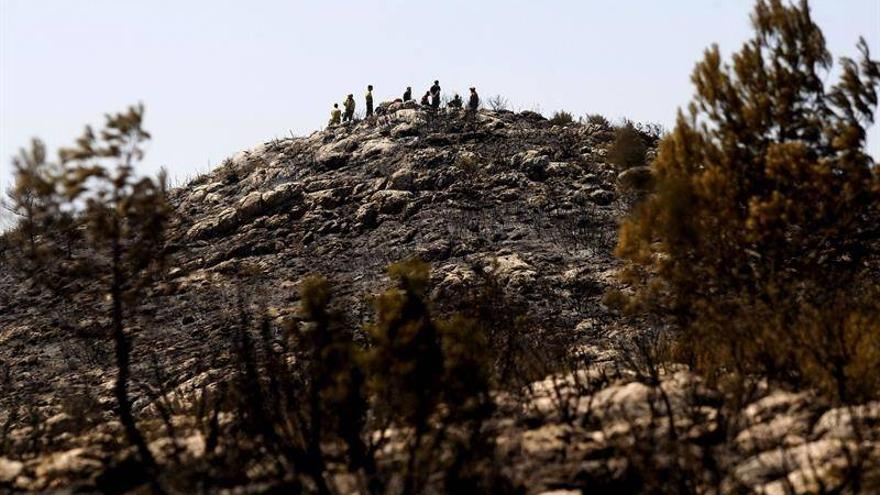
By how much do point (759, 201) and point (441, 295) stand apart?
1250 centimetres

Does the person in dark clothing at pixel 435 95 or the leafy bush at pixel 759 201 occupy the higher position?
the person in dark clothing at pixel 435 95

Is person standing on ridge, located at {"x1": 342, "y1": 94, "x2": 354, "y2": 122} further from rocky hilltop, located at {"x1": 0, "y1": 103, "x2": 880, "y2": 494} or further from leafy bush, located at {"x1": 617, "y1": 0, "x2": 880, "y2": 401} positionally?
leafy bush, located at {"x1": 617, "y1": 0, "x2": 880, "y2": 401}

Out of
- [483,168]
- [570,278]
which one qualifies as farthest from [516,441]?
[483,168]

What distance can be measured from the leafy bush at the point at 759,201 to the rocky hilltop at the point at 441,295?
45.0 inches

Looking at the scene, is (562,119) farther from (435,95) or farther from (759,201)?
(759,201)

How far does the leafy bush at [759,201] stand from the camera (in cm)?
1379

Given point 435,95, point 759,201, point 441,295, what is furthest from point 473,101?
point 759,201

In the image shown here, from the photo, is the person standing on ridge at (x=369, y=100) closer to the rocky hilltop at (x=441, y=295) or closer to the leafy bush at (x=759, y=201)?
the rocky hilltop at (x=441, y=295)

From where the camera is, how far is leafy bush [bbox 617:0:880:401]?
13789 millimetres

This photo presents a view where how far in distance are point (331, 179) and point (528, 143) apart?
8.54 metres

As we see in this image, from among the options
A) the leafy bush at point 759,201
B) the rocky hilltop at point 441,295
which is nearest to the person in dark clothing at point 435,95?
the rocky hilltop at point 441,295

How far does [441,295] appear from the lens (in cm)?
2595

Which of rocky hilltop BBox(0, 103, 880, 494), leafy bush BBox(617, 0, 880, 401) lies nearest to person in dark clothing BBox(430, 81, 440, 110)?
rocky hilltop BBox(0, 103, 880, 494)

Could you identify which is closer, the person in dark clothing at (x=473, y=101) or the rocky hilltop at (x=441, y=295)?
the rocky hilltop at (x=441, y=295)
